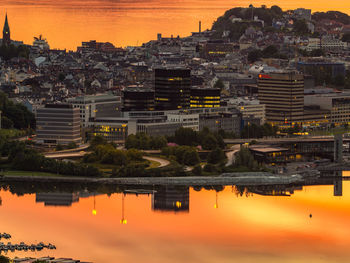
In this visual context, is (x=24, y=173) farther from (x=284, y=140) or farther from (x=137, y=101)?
(x=137, y=101)

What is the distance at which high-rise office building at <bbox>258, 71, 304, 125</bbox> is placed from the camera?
5997 cm

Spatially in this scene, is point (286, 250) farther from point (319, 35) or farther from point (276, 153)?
point (319, 35)

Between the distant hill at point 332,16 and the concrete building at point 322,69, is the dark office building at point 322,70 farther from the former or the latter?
the distant hill at point 332,16

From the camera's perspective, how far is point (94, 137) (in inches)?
1890

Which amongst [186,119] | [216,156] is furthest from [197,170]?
[186,119]

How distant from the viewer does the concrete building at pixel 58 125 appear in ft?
159

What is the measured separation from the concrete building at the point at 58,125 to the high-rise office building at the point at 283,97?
13.5 meters

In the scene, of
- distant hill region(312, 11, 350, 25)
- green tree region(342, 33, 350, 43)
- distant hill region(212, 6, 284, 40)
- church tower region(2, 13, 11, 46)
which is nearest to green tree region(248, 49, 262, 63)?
green tree region(342, 33, 350, 43)

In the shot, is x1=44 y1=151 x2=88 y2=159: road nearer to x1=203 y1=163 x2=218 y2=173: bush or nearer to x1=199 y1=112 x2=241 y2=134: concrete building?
x1=203 y1=163 x2=218 y2=173: bush

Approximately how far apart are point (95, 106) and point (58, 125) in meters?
4.76

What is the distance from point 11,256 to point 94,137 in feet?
59.7

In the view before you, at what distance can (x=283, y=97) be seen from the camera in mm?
61094

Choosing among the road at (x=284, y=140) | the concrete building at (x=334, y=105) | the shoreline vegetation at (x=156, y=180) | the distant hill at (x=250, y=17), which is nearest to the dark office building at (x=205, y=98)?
the road at (x=284, y=140)

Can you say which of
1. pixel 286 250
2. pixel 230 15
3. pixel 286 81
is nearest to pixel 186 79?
pixel 286 81
